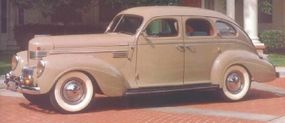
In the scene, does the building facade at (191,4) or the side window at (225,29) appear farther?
the building facade at (191,4)

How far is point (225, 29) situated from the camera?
38.2 feet

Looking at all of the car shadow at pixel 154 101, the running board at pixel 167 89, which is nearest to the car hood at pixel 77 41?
the running board at pixel 167 89

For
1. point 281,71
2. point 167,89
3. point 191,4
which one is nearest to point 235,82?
point 167,89

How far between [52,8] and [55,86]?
10348 mm

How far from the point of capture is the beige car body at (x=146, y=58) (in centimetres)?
996

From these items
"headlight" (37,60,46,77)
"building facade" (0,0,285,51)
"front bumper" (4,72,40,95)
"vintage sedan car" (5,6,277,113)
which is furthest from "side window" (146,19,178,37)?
"building facade" (0,0,285,51)

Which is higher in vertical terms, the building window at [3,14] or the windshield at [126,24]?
the building window at [3,14]

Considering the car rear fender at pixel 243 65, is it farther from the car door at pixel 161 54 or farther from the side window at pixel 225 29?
the car door at pixel 161 54

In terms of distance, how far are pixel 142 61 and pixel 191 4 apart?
48.2ft

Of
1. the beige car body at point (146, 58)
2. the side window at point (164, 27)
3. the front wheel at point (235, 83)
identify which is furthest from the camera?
the front wheel at point (235, 83)

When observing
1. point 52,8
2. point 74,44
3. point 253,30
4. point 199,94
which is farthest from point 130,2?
point 74,44

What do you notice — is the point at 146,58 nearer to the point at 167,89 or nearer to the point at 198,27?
the point at 167,89

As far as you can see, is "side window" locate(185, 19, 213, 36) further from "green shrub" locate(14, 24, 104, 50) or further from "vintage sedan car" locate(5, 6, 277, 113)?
"green shrub" locate(14, 24, 104, 50)

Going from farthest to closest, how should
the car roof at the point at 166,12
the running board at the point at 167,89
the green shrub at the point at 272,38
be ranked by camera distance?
the green shrub at the point at 272,38 < the car roof at the point at 166,12 < the running board at the point at 167,89
